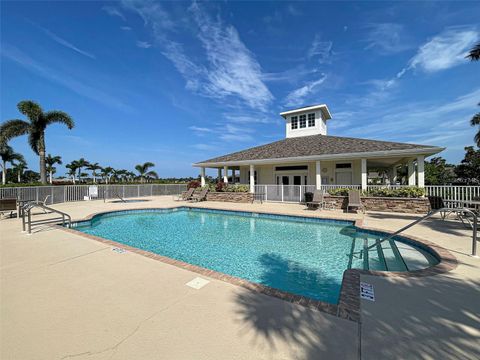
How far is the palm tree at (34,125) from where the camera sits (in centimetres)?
1667

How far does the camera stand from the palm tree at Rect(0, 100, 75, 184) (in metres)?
16.7

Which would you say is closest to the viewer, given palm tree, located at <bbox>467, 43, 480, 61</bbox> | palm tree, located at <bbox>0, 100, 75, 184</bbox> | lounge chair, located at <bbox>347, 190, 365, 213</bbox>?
palm tree, located at <bbox>467, 43, 480, 61</bbox>

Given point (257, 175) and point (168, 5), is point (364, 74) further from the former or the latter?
point (168, 5)

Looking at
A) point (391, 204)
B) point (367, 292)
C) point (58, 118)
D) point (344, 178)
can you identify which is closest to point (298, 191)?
point (344, 178)

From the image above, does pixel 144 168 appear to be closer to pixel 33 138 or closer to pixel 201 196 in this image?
pixel 33 138

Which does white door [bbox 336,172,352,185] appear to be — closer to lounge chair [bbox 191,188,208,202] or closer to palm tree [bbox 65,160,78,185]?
lounge chair [bbox 191,188,208,202]

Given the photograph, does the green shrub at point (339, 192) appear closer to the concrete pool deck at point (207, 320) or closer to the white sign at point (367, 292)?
the concrete pool deck at point (207, 320)

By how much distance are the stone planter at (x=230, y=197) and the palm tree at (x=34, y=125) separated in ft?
46.6

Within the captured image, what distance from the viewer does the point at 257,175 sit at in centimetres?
1972

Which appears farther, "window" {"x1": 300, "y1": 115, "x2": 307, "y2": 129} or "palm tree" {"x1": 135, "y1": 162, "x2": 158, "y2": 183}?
"palm tree" {"x1": 135, "y1": 162, "x2": 158, "y2": 183}

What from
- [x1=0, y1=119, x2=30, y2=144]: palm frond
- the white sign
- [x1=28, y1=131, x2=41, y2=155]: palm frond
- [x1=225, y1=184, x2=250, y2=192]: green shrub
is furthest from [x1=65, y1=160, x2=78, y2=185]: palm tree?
the white sign

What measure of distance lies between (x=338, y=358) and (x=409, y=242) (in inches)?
231

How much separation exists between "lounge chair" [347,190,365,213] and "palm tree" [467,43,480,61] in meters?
8.24

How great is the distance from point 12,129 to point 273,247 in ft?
75.8
